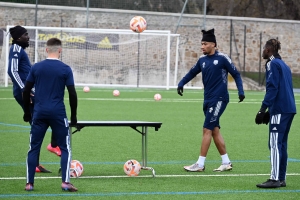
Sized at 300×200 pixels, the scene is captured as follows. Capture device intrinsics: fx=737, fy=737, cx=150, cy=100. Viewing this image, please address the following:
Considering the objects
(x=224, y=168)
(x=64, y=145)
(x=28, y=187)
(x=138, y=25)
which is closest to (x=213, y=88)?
(x=224, y=168)

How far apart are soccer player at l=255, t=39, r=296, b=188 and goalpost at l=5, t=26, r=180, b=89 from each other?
2418 cm

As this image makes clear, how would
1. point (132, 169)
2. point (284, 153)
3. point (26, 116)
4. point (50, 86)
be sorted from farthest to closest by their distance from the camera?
1. point (132, 169)
2. point (284, 153)
3. point (26, 116)
4. point (50, 86)

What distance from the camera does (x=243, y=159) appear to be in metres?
12.9

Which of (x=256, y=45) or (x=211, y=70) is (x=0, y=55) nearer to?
(x=256, y=45)

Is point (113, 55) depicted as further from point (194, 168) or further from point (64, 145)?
point (64, 145)

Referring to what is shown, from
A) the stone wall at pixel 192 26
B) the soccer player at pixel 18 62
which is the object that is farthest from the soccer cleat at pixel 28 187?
the stone wall at pixel 192 26

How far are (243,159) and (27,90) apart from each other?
4940 millimetres

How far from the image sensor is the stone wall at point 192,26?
38.5 metres

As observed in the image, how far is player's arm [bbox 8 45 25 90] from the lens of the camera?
10945mm

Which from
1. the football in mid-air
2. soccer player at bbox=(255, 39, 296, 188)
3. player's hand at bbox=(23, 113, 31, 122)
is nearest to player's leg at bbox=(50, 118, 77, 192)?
player's hand at bbox=(23, 113, 31, 122)

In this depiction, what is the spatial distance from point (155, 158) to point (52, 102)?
4049mm

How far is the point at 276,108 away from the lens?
9.72 meters

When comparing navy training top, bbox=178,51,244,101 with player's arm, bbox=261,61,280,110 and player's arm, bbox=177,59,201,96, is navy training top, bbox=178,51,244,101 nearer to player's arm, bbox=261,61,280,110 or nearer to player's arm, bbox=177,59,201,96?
player's arm, bbox=177,59,201,96

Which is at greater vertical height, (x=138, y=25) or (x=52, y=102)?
(x=138, y=25)
